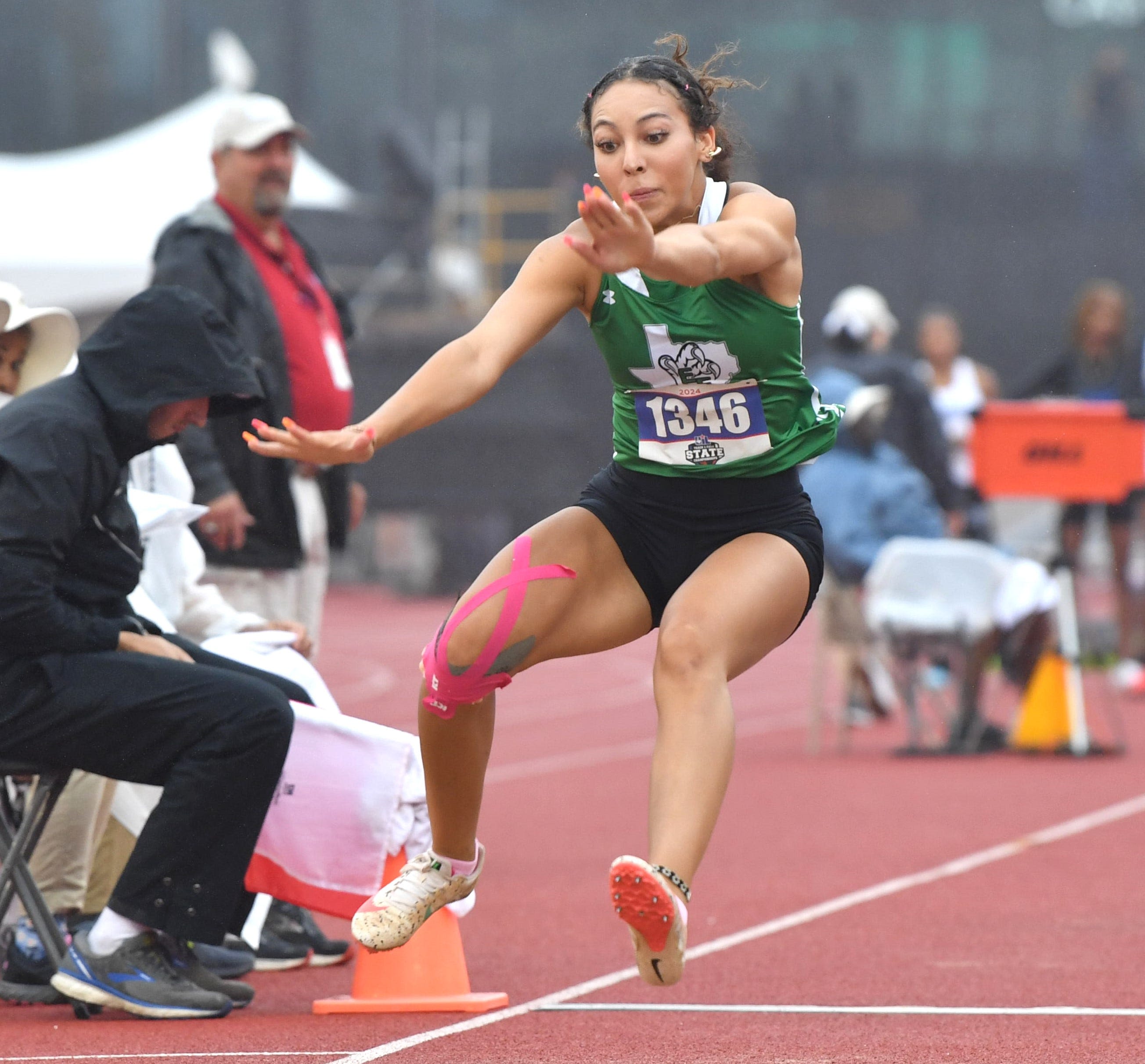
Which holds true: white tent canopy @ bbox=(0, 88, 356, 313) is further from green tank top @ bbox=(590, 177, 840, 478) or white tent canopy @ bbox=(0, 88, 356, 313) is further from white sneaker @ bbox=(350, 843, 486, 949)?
green tank top @ bbox=(590, 177, 840, 478)

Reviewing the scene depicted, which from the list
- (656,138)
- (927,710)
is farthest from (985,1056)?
(927,710)

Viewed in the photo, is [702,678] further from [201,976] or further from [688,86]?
[201,976]

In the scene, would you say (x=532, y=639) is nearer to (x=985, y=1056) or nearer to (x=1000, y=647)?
(x=985, y=1056)

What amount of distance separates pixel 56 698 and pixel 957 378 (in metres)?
10.1

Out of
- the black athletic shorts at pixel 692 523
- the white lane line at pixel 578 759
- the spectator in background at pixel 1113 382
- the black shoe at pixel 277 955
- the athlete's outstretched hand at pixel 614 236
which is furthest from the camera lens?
the spectator in background at pixel 1113 382

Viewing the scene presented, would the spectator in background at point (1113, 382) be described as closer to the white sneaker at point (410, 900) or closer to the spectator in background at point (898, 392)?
the spectator in background at point (898, 392)

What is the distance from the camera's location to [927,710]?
13.0 meters

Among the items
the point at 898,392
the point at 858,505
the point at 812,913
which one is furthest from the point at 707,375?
the point at 898,392

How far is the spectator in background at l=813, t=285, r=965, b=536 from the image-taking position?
11.6 meters

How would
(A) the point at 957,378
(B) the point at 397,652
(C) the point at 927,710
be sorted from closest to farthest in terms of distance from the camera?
(C) the point at 927,710, (A) the point at 957,378, (B) the point at 397,652

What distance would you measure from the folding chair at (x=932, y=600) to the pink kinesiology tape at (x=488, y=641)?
6181 mm

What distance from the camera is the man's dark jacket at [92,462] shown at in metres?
4.89

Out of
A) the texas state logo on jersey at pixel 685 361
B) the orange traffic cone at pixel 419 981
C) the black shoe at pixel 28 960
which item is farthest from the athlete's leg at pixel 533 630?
the black shoe at pixel 28 960

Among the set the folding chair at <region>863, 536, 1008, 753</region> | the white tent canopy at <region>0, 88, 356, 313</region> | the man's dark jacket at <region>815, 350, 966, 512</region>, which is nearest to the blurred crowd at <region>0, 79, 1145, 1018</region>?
the folding chair at <region>863, 536, 1008, 753</region>
